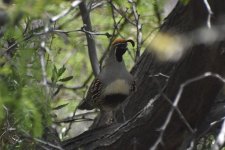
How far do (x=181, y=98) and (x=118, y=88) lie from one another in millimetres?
1260

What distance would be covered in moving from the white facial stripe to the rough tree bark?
0.51 meters

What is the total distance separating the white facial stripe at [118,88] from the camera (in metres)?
4.18

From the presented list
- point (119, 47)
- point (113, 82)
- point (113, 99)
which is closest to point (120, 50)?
point (119, 47)

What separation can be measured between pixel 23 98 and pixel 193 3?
107cm

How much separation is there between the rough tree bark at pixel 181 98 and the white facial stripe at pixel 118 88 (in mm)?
513

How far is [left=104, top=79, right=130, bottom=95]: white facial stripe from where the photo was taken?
4184mm

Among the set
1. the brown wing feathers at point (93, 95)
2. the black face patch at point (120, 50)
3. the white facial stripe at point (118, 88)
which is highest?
the black face patch at point (120, 50)

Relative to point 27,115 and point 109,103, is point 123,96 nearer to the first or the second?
point 109,103

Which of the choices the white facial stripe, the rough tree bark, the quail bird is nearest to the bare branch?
the quail bird

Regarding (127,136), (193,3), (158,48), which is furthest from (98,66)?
(193,3)

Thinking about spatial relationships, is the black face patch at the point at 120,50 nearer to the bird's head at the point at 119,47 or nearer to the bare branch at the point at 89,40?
the bird's head at the point at 119,47

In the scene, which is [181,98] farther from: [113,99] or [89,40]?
[89,40]

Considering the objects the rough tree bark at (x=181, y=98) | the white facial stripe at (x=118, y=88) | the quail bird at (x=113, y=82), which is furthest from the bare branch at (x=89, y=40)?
the rough tree bark at (x=181, y=98)

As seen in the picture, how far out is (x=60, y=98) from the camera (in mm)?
6551
